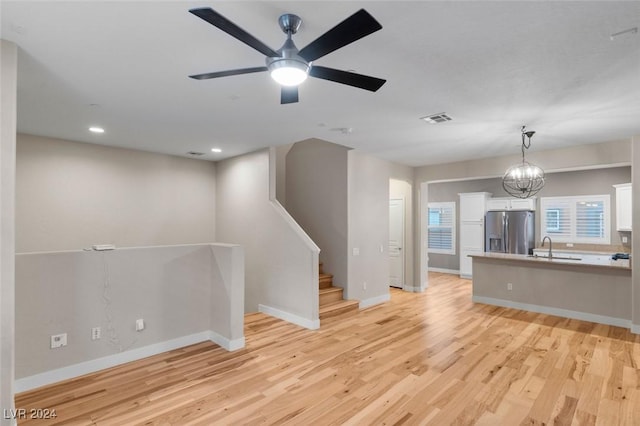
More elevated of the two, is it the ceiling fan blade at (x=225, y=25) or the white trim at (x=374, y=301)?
the ceiling fan blade at (x=225, y=25)

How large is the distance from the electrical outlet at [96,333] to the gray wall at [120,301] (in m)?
0.03

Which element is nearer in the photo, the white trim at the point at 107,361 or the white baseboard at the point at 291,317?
the white trim at the point at 107,361

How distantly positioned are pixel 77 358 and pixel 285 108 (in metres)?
3.38

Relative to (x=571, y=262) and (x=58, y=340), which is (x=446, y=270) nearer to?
(x=571, y=262)

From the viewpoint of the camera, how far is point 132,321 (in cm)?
365

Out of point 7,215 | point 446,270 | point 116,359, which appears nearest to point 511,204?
point 446,270

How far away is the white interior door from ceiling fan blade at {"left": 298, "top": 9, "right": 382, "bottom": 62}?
20.1ft

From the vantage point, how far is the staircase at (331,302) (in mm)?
5242

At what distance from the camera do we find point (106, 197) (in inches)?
221

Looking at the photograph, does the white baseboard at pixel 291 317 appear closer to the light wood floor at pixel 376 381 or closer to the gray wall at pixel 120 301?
the light wood floor at pixel 376 381

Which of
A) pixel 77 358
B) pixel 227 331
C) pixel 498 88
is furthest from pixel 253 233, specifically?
pixel 498 88

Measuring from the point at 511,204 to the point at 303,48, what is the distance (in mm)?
8248

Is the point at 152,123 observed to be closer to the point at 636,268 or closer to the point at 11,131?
the point at 11,131

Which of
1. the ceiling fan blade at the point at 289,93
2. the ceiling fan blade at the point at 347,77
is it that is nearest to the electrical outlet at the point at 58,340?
the ceiling fan blade at the point at 289,93
